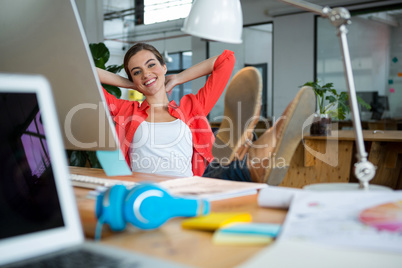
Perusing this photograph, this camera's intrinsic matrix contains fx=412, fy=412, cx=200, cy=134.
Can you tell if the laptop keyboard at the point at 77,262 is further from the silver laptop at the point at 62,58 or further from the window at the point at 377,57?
the window at the point at 377,57

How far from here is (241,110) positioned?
143 centimetres

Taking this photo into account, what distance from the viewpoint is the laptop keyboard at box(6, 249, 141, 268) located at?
46cm

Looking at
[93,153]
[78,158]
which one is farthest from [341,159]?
[78,158]

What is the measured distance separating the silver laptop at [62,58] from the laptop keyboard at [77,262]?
464mm

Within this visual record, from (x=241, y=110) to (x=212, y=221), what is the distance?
2.72ft

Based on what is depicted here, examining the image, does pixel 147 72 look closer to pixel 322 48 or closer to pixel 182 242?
pixel 182 242

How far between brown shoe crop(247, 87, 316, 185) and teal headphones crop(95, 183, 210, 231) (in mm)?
413

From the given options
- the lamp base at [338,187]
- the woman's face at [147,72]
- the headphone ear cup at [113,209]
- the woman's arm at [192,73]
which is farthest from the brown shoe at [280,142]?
the woman's arm at [192,73]

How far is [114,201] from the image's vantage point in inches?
24.2

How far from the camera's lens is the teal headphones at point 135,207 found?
612 mm

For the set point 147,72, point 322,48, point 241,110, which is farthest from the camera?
point 322,48

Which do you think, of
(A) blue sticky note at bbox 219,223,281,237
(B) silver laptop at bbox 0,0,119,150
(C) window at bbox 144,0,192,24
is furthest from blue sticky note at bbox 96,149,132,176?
(C) window at bbox 144,0,192,24

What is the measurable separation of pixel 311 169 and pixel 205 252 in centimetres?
360

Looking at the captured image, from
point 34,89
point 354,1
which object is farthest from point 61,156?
point 354,1
